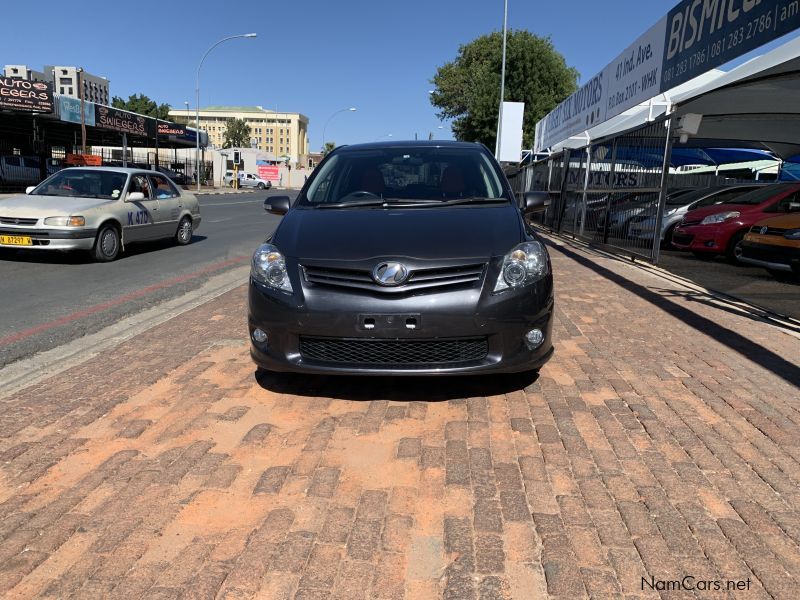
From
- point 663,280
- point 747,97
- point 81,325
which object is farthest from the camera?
point 747,97

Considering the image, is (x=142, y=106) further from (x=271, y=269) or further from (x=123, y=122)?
(x=271, y=269)

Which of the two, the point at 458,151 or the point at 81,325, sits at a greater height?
the point at 458,151

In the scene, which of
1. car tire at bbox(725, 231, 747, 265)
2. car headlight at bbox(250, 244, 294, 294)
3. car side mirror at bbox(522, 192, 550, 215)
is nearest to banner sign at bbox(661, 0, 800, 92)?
car tire at bbox(725, 231, 747, 265)

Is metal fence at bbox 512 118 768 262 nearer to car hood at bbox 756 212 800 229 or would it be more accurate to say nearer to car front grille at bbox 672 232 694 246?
car front grille at bbox 672 232 694 246

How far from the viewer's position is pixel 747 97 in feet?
39.8

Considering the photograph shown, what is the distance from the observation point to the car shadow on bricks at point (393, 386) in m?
3.83

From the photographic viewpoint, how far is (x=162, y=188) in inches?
447

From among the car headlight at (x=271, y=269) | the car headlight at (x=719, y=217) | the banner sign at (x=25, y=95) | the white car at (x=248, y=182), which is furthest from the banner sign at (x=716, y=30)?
the white car at (x=248, y=182)

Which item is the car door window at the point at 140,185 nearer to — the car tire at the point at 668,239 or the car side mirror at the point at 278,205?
the car side mirror at the point at 278,205

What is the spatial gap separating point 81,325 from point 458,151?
381 cm

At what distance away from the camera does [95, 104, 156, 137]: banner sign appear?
33.7 metres

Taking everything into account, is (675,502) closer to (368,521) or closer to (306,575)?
(368,521)

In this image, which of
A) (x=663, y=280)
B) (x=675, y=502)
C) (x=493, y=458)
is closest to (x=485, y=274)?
(x=493, y=458)

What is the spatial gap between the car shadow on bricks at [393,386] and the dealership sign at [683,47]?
18.3ft
